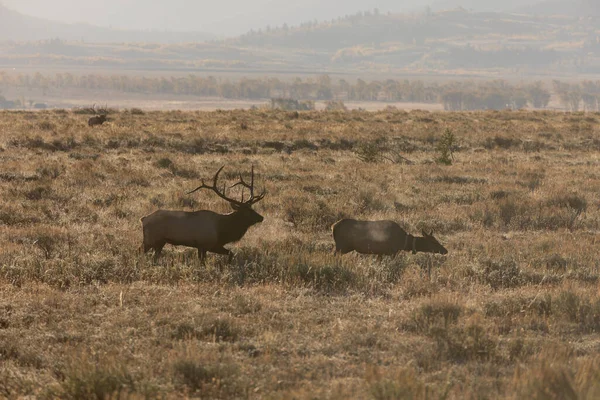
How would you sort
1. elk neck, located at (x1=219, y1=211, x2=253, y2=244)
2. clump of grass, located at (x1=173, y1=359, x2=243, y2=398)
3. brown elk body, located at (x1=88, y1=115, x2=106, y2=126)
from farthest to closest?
brown elk body, located at (x1=88, y1=115, x2=106, y2=126) < elk neck, located at (x1=219, y1=211, x2=253, y2=244) < clump of grass, located at (x1=173, y1=359, x2=243, y2=398)

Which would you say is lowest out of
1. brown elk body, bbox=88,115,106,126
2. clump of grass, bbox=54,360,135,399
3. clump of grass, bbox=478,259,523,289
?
clump of grass, bbox=478,259,523,289

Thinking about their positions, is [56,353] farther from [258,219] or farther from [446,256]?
[446,256]

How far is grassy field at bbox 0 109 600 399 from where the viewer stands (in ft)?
18.7

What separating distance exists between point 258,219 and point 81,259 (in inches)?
108

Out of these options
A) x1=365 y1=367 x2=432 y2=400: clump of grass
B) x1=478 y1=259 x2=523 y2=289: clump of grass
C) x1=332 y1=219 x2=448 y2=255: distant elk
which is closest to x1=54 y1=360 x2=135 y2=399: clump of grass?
x1=365 y1=367 x2=432 y2=400: clump of grass

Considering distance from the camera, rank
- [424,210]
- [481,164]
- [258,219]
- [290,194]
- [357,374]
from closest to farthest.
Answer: [357,374] → [258,219] → [424,210] → [290,194] → [481,164]

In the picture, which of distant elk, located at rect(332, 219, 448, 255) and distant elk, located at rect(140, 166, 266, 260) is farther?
distant elk, located at rect(332, 219, 448, 255)

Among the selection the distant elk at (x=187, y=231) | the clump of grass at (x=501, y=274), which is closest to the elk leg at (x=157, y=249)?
the distant elk at (x=187, y=231)

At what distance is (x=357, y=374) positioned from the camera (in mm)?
5953

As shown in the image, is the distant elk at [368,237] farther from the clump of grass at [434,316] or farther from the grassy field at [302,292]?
the clump of grass at [434,316]

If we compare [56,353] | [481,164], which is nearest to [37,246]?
[56,353]

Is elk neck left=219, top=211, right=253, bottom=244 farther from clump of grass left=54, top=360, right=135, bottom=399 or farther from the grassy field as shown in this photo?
clump of grass left=54, top=360, right=135, bottom=399

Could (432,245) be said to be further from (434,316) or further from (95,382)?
(95,382)

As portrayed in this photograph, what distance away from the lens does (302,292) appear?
838 cm
